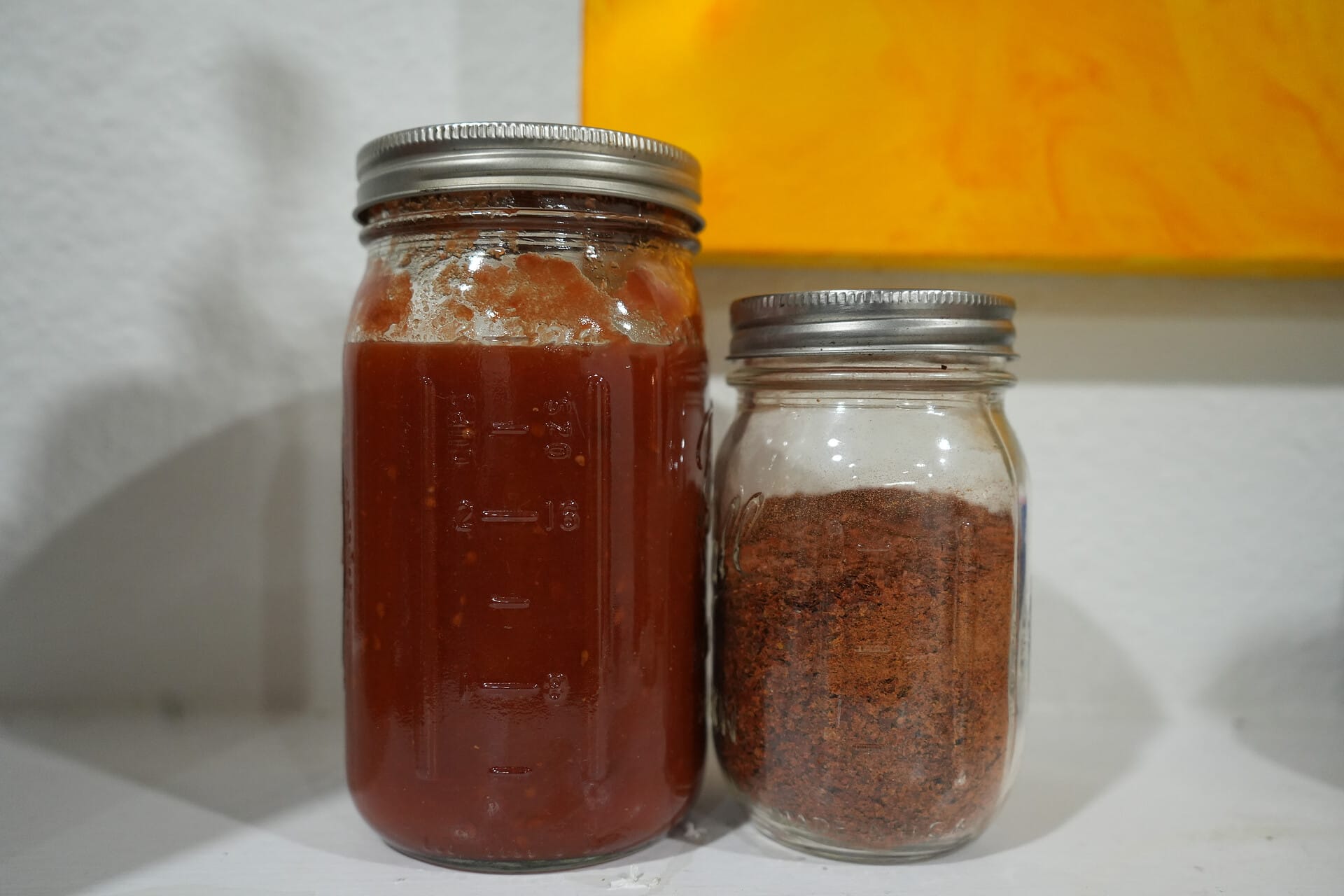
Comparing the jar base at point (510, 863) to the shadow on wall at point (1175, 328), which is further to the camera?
the shadow on wall at point (1175, 328)

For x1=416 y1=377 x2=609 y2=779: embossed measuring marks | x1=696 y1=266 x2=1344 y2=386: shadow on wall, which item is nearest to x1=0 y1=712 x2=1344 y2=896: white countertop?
x1=416 y1=377 x2=609 y2=779: embossed measuring marks

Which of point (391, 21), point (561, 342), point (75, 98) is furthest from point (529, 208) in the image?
point (75, 98)

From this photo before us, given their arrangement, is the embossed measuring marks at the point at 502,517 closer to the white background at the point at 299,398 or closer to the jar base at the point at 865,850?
the jar base at the point at 865,850

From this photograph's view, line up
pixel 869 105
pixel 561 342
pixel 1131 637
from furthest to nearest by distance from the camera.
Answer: pixel 1131 637
pixel 869 105
pixel 561 342

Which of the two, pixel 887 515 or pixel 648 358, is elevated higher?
pixel 648 358

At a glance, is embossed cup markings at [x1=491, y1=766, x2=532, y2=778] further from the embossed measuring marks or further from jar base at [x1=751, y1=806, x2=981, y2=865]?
jar base at [x1=751, y1=806, x2=981, y2=865]

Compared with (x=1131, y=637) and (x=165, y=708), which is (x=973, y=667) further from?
(x=165, y=708)

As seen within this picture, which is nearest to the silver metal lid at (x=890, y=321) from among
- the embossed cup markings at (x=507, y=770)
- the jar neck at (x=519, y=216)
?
the jar neck at (x=519, y=216)
